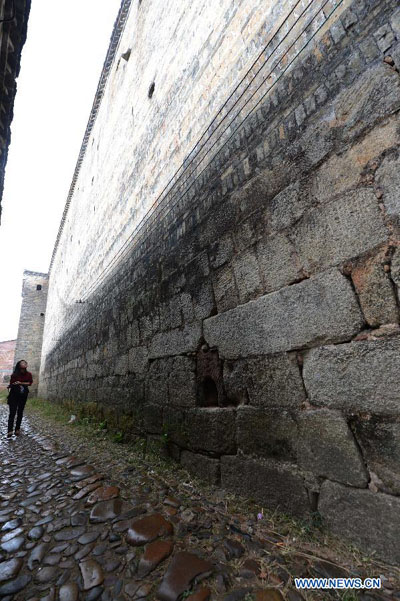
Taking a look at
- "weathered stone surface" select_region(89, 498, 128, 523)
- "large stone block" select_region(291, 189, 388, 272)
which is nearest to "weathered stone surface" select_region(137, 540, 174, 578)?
"weathered stone surface" select_region(89, 498, 128, 523)

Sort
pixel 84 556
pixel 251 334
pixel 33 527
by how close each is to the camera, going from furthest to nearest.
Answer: pixel 251 334
pixel 33 527
pixel 84 556

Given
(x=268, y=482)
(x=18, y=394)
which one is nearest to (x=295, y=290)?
(x=268, y=482)

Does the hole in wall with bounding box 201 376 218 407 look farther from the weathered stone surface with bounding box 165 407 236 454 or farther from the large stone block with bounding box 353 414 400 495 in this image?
the large stone block with bounding box 353 414 400 495

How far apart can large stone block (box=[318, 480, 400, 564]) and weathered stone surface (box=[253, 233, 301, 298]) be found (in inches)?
43.7

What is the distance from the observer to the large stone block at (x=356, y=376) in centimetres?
129

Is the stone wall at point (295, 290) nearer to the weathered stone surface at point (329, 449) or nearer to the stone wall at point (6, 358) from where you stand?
the weathered stone surface at point (329, 449)

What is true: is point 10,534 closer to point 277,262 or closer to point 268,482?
point 268,482

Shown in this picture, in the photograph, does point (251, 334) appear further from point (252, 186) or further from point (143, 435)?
point (143, 435)

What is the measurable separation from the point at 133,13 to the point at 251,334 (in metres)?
7.80

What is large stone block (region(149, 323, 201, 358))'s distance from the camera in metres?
2.58

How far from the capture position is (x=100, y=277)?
241 inches

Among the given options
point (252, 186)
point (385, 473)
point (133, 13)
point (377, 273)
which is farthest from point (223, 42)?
Answer: point (133, 13)

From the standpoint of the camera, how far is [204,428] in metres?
2.33

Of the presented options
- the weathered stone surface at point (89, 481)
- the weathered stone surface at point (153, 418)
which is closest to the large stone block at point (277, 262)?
the weathered stone surface at point (153, 418)
